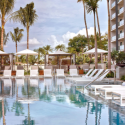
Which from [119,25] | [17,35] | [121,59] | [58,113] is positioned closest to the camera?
[58,113]

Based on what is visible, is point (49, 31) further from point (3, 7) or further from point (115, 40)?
point (3, 7)

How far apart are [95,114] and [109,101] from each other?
176cm

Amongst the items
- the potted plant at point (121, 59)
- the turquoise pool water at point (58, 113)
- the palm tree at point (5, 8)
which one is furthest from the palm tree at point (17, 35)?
the turquoise pool water at point (58, 113)

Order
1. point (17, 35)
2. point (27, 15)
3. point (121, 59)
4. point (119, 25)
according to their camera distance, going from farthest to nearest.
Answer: point (17, 35)
point (119, 25)
point (27, 15)
point (121, 59)

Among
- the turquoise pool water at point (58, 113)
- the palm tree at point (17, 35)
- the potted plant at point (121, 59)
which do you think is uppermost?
the palm tree at point (17, 35)

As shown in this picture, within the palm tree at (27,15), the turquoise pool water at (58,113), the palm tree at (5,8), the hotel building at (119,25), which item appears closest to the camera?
the turquoise pool water at (58,113)

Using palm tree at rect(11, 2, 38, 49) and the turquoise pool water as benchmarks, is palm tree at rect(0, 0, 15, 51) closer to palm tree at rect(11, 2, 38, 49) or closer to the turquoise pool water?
palm tree at rect(11, 2, 38, 49)

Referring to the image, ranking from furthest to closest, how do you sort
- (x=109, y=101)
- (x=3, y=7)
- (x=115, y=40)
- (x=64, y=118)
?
1. (x=115, y=40)
2. (x=3, y=7)
3. (x=109, y=101)
4. (x=64, y=118)

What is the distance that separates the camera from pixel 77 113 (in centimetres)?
559

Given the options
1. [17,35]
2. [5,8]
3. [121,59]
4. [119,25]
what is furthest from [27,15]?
[119,25]

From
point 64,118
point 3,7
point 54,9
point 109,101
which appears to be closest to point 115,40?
point 54,9

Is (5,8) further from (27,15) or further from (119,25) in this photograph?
(119,25)

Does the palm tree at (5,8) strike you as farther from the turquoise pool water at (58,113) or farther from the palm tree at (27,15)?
the turquoise pool water at (58,113)

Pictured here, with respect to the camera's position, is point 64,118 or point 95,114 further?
point 95,114
